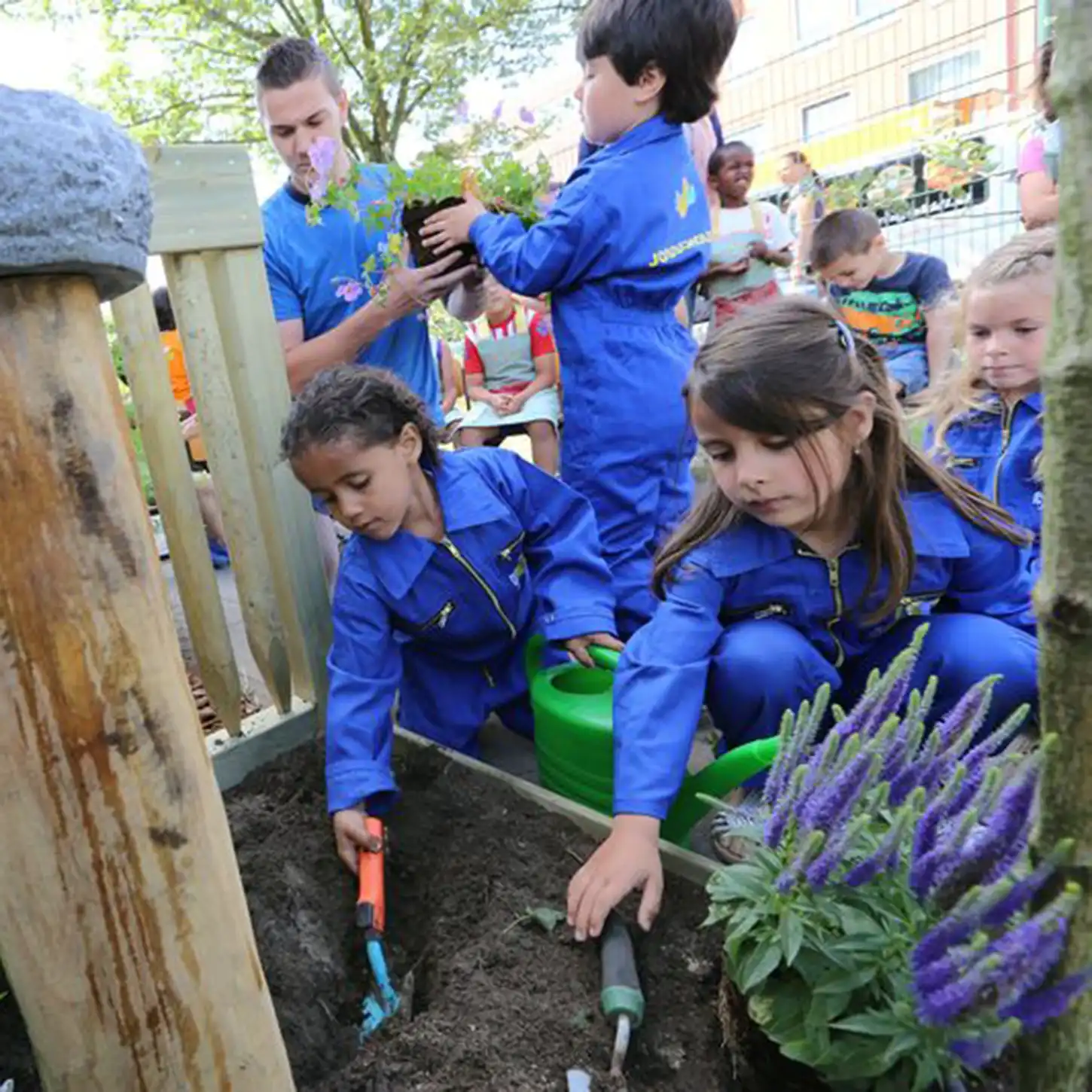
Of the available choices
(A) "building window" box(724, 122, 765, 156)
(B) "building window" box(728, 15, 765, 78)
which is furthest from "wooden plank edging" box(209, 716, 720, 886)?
(B) "building window" box(728, 15, 765, 78)

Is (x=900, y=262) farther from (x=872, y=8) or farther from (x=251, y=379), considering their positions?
(x=872, y=8)

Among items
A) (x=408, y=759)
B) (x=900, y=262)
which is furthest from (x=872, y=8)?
(x=408, y=759)

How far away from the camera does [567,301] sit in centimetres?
259

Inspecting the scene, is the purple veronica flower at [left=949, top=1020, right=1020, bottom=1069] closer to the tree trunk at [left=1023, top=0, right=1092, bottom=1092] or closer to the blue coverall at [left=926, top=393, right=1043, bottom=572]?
the tree trunk at [left=1023, top=0, right=1092, bottom=1092]

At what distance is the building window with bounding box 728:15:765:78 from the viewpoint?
54.7 feet

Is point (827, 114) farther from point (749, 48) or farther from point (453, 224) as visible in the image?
point (453, 224)

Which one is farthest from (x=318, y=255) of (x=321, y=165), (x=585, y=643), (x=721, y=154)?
(x=721, y=154)

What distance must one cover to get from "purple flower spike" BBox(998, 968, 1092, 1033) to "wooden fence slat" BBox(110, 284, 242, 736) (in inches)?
63.2

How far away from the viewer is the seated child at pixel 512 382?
Answer: 14.6 ft

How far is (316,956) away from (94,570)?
0.96 m

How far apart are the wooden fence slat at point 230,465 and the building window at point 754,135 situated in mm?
15475

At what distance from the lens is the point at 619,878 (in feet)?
4.36

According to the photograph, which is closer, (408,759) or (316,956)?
(316,956)

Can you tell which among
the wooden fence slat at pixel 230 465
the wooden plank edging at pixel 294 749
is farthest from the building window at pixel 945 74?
the wooden plank edging at pixel 294 749
